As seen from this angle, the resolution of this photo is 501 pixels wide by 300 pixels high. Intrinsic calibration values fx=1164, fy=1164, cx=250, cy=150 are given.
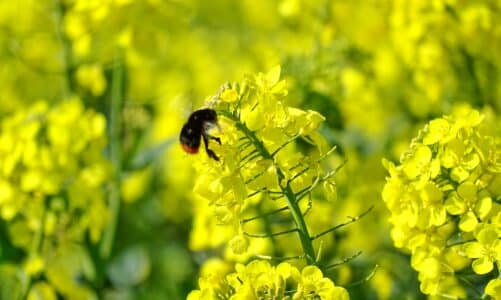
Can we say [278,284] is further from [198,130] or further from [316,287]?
[198,130]

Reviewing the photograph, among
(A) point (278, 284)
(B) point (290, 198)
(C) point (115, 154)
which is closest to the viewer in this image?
(A) point (278, 284)

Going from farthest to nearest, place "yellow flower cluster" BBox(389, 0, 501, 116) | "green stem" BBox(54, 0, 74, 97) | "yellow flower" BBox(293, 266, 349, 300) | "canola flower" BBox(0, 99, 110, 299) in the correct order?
"green stem" BBox(54, 0, 74, 97) < "yellow flower cluster" BBox(389, 0, 501, 116) < "canola flower" BBox(0, 99, 110, 299) < "yellow flower" BBox(293, 266, 349, 300)

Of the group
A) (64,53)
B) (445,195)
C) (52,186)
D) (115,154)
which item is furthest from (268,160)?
(64,53)

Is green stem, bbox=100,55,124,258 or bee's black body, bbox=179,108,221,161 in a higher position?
green stem, bbox=100,55,124,258

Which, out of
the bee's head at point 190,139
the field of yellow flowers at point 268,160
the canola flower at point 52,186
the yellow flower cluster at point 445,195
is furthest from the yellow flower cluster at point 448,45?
the bee's head at point 190,139

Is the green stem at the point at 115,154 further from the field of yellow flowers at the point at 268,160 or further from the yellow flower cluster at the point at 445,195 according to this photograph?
the yellow flower cluster at the point at 445,195

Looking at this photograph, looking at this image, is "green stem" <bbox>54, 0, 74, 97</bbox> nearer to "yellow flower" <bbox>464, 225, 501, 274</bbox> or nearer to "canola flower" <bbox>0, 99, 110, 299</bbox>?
"canola flower" <bbox>0, 99, 110, 299</bbox>

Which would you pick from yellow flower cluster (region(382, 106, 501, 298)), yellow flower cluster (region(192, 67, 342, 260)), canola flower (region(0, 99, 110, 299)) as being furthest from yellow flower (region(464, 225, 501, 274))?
canola flower (region(0, 99, 110, 299))

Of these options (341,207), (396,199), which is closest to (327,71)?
(341,207)
